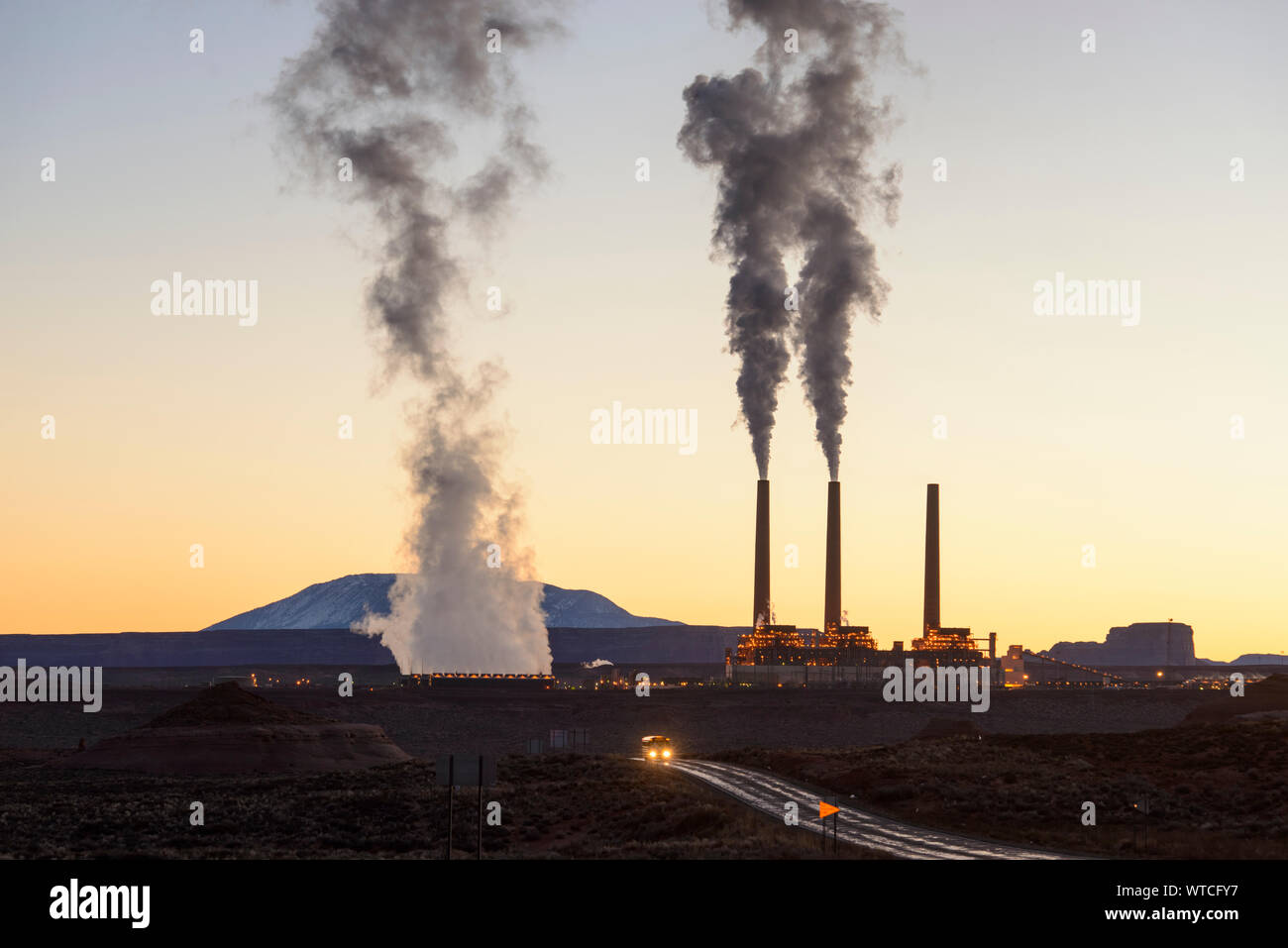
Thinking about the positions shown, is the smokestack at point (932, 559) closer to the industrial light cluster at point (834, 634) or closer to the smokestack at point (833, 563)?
the industrial light cluster at point (834, 634)

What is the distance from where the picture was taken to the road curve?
142 feet

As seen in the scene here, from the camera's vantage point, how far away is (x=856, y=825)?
2045 inches

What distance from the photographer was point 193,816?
5534cm

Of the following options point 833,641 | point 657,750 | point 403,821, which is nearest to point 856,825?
point 403,821

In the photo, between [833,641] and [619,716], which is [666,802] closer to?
[619,716]

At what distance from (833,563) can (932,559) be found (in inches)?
521

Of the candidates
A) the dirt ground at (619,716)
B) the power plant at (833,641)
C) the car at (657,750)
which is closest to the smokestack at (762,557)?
the power plant at (833,641)

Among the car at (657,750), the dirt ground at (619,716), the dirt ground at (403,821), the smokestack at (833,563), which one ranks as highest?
the smokestack at (833,563)

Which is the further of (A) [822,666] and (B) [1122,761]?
(A) [822,666]

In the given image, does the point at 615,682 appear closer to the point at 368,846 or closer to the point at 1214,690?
the point at 1214,690

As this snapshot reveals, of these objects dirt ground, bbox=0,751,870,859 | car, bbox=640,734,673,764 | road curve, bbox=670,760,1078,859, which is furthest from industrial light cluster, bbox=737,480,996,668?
dirt ground, bbox=0,751,870,859

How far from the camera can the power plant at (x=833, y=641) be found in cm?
16025
